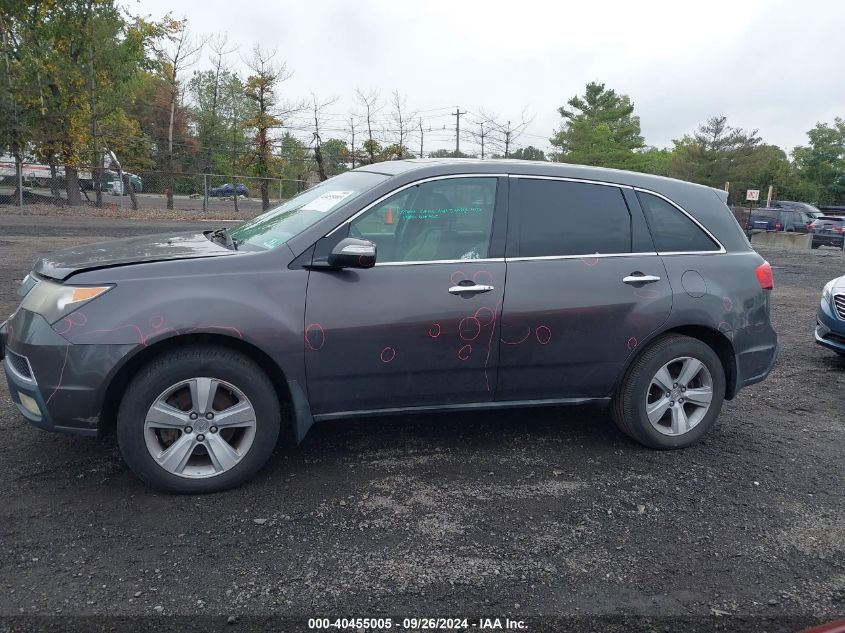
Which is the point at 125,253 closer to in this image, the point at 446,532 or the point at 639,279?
the point at 446,532

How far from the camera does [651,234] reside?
181 inches

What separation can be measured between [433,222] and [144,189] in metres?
30.1

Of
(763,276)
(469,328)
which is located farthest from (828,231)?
(469,328)

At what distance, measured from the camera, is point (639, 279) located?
441cm

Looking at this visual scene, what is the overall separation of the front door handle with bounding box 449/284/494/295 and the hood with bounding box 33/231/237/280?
4.09 ft

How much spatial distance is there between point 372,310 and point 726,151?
51.1 m

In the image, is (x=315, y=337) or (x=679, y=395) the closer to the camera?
(x=315, y=337)

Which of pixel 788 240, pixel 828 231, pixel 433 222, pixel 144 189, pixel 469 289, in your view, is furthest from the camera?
pixel 144 189

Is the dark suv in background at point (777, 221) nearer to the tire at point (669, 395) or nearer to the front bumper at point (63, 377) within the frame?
the tire at point (669, 395)

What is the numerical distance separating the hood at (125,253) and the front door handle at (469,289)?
125 cm

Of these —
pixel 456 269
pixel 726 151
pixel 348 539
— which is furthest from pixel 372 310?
pixel 726 151

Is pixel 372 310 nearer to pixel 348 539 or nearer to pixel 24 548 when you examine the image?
pixel 348 539

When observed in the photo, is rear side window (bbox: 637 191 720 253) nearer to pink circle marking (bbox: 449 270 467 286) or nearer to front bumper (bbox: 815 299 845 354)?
pink circle marking (bbox: 449 270 467 286)

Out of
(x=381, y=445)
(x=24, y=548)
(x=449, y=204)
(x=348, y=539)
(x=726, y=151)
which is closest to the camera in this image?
(x=24, y=548)
